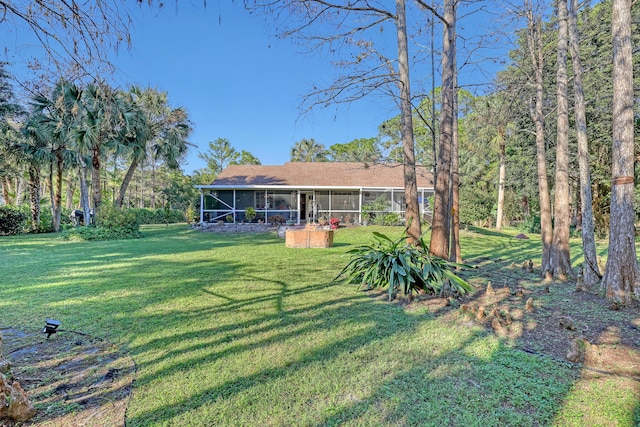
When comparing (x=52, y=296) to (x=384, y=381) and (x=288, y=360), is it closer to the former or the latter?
(x=288, y=360)

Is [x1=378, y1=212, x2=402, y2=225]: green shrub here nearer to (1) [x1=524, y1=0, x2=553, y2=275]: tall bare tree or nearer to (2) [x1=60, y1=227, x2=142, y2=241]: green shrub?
(1) [x1=524, y1=0, x2=553, y2=275]: tall bare tree

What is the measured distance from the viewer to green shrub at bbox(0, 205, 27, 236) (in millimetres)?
15000

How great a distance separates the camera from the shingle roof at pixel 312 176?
63.2ft

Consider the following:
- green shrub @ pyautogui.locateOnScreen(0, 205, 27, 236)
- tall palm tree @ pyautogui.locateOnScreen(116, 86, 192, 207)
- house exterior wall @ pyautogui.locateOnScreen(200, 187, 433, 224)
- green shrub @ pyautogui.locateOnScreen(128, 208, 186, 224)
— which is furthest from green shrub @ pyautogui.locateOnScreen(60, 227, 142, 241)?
green shrub @ pyautogui.locateOnScreen(128, 208, 186, 224)

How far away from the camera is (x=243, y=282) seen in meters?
5.70

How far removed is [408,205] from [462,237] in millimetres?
9119

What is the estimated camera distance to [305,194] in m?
21.2

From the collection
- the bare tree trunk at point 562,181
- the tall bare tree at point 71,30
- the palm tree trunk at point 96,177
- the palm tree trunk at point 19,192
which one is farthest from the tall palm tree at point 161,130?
the bare tree trunk at point 562,181

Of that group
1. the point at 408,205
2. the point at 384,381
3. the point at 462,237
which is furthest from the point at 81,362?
the point at 462,237

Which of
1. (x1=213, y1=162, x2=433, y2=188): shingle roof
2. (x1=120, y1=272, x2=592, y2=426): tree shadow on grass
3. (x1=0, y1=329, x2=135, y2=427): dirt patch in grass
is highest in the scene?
(x1=213, y1=162, x2=433, y2=188): shingle roof

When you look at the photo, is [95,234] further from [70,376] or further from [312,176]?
[70,376]

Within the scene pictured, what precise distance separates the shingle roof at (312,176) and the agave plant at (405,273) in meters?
13.1

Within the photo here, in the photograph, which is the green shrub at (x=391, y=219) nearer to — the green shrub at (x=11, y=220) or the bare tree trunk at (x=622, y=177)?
the bare tree trunk at (x=622, y=177)

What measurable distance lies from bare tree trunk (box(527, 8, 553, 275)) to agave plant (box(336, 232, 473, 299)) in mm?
2658
